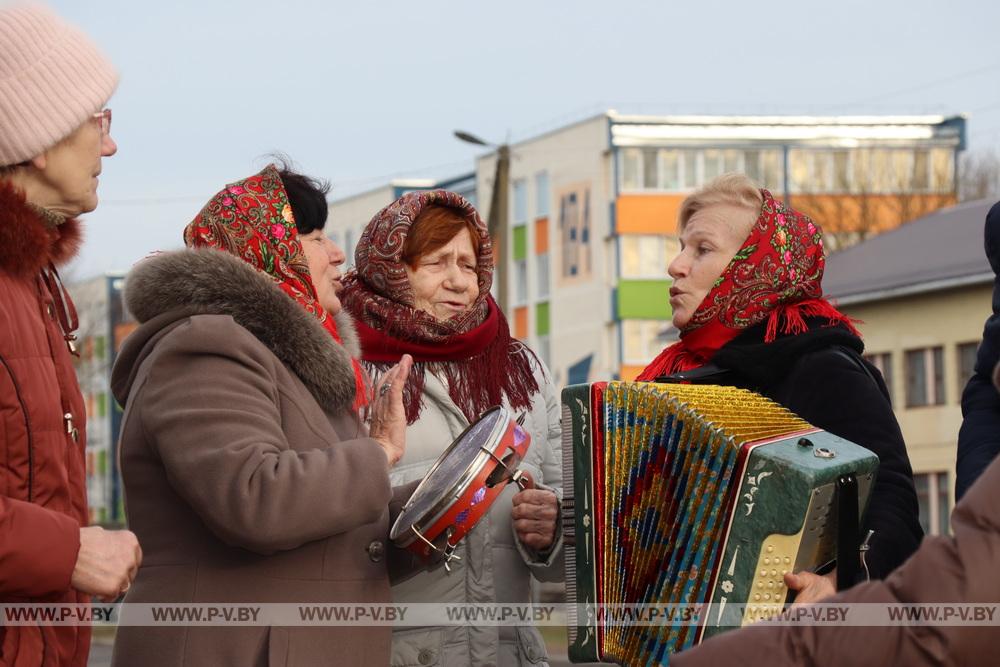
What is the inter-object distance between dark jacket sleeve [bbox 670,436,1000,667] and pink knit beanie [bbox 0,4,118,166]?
6.68ft

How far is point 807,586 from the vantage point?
4.02 m

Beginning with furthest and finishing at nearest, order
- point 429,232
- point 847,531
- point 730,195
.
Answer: point 429,232
point 730,195
point 847,531

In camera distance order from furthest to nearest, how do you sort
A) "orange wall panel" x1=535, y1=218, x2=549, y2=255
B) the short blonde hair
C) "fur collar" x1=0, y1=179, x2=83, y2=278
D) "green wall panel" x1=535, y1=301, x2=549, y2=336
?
"green wall panel" x1=535, y1=301, x2=549, y2=336 → "orange wall panel" x1=535, y1=218, x2=549, y2=255 → the short blonde hair → "fur collar" x1=0, y1=179, x2=83, y2=278

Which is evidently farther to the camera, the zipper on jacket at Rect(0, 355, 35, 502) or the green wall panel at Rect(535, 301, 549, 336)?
the green wall panel at Rect(535, 301, 549, 336)

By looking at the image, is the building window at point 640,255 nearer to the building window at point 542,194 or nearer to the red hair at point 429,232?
the building window at point 542,194

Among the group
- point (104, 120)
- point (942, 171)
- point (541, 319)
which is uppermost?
point (104, 120)

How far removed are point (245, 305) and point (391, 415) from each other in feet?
1.71

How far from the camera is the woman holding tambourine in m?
5.23

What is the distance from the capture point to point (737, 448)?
4113mm

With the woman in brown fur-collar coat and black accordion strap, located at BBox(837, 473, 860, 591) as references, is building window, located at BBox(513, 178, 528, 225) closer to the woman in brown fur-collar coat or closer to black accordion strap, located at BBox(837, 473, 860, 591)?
the woman in brown fur-collar coat

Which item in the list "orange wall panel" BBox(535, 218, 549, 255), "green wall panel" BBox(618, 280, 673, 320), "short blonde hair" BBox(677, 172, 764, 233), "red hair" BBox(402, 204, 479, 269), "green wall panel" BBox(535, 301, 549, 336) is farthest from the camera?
"green wall panel" BBox(535, 301, 549, 336)

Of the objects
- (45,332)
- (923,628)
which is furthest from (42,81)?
(923,628)

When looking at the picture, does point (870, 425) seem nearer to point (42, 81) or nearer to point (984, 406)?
point (984, 406)

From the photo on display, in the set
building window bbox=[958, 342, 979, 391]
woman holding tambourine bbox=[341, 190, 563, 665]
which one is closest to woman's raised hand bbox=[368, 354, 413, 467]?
woman holding tambourine bbox=[341, 190, 563, 665]
